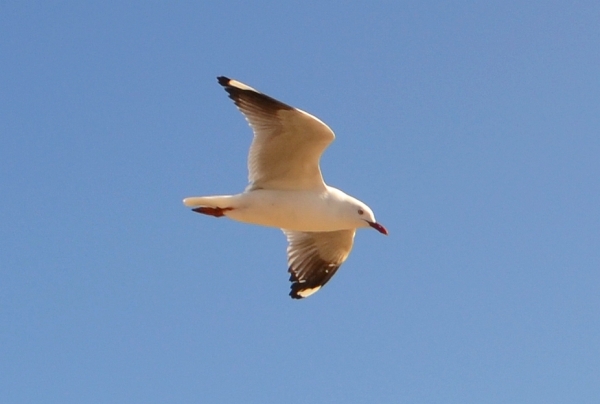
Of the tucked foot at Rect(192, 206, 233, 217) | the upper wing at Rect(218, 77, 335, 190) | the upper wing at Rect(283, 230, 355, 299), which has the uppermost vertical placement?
the upper wing at Rect(218, 77, 335, 190)

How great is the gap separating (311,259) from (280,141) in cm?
216

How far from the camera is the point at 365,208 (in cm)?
1121


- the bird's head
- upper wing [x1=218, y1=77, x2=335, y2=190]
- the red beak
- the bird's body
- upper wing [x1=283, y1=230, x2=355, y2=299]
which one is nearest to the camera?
upper wing [x1=218, y1=77, x2=335, y2=190]

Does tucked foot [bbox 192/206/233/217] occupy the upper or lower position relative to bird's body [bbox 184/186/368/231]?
lower

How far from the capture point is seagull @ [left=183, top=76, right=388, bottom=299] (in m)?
10.4

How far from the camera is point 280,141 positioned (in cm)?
1059

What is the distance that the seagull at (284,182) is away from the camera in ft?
34.2

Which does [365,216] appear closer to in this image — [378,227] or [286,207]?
[378,227]

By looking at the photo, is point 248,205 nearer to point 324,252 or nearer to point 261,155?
point 261,155

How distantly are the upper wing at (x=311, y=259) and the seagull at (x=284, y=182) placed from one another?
2.51 ft

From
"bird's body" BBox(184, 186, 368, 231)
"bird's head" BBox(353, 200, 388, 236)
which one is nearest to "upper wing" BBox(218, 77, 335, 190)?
"bird's body" BBox(184, 186, 368, 231)

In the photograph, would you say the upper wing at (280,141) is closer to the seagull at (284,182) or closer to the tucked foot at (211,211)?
the seagull at (284,182)

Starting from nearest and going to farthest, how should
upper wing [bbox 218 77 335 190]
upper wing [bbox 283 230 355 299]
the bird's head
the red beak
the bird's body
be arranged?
upper wing [bbox 218 77 335 190]
the bird's body
the bird's head
the red beak
upper wing [bbox 283 230 355 299]

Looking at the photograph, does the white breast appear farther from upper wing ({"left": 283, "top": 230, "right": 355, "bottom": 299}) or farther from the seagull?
upper wing ({"left": 283, "top": 230, "right": 355, "bottom": 299})
